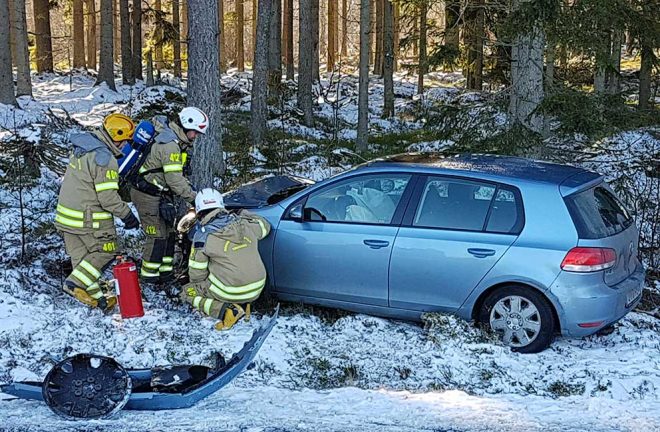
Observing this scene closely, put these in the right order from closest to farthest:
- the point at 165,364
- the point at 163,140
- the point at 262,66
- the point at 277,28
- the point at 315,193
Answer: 1. the point at 165,364
2. the point at 315,193
3. the point at 163,140
4. the point at 262,66
5. the point at 277,28

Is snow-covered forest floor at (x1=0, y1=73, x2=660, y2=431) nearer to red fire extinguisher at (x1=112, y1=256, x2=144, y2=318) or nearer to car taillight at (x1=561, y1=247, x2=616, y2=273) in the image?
red fire extinguisher at (x1=112, y1=256, x2=144, y2=318)

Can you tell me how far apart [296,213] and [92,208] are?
2019 millimetres

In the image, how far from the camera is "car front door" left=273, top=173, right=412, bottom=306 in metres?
6.34

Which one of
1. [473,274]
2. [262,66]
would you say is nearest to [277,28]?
[262,66]

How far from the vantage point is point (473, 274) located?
599 centimetres

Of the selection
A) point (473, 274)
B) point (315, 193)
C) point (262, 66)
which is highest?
point (262, 66)

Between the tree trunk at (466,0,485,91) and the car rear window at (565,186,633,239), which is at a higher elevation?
the tree trunk at (466,0,485,91)

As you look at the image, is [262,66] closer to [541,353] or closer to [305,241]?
[305,241]

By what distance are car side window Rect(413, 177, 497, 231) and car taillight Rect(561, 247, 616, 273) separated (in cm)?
78

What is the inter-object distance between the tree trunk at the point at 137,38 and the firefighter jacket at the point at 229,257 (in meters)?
19.6

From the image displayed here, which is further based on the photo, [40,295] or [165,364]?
[40,295]

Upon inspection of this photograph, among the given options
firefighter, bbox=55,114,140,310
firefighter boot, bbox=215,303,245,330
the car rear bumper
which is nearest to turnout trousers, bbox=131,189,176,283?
firefighter, bbox=55,114,140,310

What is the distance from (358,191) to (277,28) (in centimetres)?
2250

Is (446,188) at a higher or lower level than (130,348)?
higher
